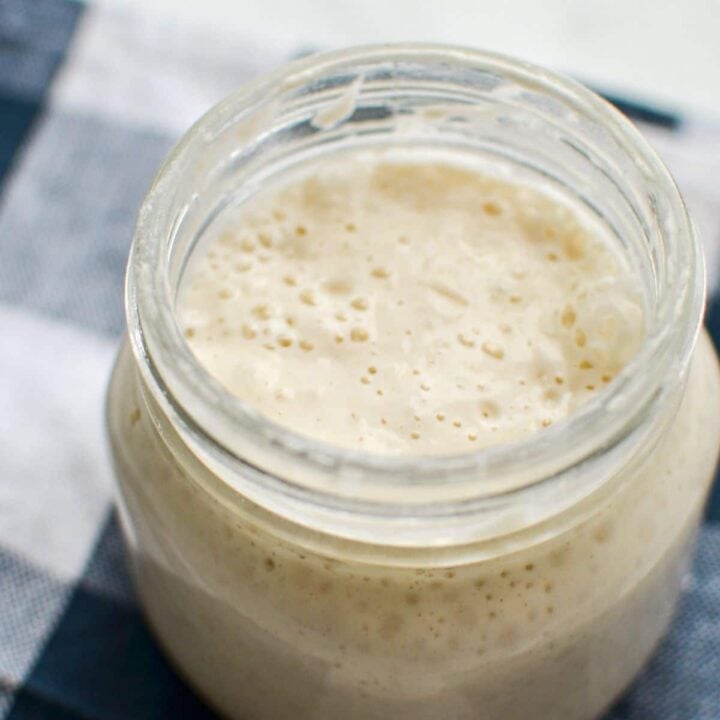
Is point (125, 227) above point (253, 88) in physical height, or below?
below

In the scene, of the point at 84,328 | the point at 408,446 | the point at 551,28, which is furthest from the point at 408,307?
the point at 551,28

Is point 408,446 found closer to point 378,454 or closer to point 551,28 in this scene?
point 378,454

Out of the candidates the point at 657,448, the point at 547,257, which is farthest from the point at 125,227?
the point at 657,448

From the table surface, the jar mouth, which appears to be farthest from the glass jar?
the table surface

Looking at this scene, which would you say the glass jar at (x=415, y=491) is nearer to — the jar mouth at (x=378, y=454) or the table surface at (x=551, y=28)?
the jar mouth at (x=378, y=454)

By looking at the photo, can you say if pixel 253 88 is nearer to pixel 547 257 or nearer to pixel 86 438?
pixel 547 257

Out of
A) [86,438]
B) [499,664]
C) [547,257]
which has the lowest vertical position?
[86,438]

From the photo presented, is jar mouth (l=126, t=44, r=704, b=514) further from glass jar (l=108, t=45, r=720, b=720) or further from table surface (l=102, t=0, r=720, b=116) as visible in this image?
table surface (l=102, t=0, r=720, b=116)
